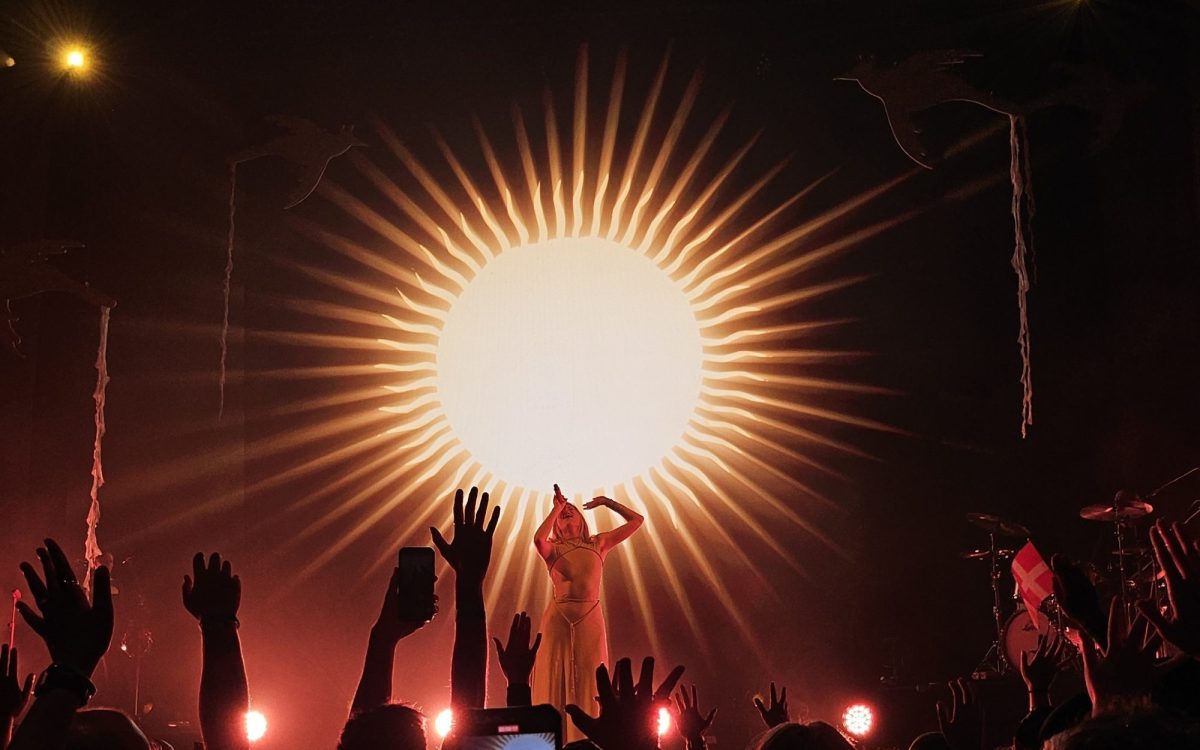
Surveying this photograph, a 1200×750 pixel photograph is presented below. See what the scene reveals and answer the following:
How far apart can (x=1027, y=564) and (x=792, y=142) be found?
2.95 m

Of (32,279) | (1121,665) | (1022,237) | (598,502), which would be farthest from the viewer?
(32,279)

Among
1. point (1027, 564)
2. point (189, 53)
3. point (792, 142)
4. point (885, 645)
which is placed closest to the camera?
point (1027, 564)

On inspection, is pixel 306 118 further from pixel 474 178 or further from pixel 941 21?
pixel 941 21

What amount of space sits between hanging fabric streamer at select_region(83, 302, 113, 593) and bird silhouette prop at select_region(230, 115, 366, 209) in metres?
1.50

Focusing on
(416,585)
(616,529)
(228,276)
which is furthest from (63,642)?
(228,276)

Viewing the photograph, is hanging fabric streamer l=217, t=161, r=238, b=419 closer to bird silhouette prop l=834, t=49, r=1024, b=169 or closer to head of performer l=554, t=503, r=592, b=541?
head of performer l=554, t=503, r=592, b=541

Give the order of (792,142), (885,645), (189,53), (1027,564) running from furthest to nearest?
(189,53) < (792,142) < (885,645) < (1027,564)

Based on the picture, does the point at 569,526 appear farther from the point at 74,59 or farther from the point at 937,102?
the point at 74,59

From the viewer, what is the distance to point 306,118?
24.4 feet

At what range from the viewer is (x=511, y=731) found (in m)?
1.78

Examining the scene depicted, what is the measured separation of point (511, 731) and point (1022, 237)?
5.96 m

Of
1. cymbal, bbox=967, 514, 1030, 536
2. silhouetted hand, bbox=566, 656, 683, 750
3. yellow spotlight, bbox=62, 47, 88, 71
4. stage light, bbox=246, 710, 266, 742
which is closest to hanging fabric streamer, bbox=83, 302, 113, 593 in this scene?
stage light, bbox=246, 710, 266, 742

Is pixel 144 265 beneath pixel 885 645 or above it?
above

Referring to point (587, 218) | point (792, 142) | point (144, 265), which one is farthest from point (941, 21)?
point (144, 265)
